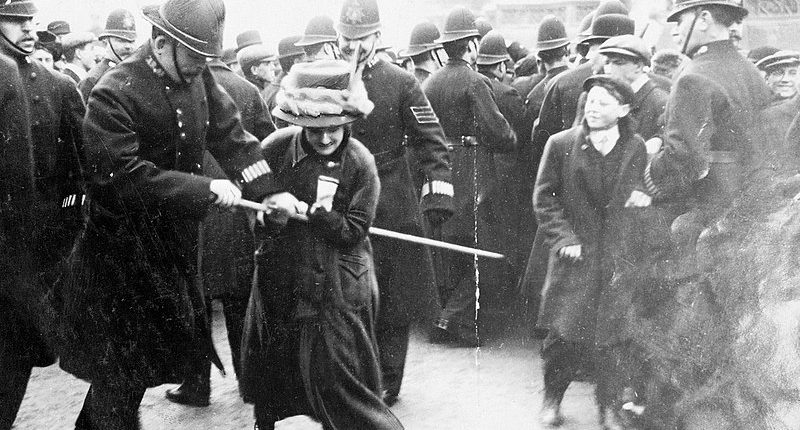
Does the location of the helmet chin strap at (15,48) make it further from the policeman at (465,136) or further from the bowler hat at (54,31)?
the policeman at (465,136)

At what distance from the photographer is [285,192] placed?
15.6ft

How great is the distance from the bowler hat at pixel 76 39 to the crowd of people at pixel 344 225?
131 centimetres

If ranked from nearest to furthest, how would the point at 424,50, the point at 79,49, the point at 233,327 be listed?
the point at 233,327, the point at 424,50, the point at 79,49

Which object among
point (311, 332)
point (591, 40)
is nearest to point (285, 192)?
point (311, 332)

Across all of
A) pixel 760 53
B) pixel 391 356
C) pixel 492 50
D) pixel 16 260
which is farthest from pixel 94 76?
pixel 760 53

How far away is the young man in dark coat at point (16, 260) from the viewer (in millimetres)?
4793

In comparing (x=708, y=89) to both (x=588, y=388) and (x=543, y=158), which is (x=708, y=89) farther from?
(x=588, y=388)

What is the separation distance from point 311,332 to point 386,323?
891 millimetres

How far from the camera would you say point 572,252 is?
517cm

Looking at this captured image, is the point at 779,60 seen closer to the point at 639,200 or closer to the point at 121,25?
the point at 639,200

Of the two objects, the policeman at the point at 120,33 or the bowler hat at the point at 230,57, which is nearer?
the policeman at the point at 120,33

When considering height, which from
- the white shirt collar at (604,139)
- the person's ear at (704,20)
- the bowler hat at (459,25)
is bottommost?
the white shirt collar at (604,139)

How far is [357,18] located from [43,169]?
1.76 m

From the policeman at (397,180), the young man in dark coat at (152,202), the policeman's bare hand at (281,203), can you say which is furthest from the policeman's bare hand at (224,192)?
the policeman at (397,180)
